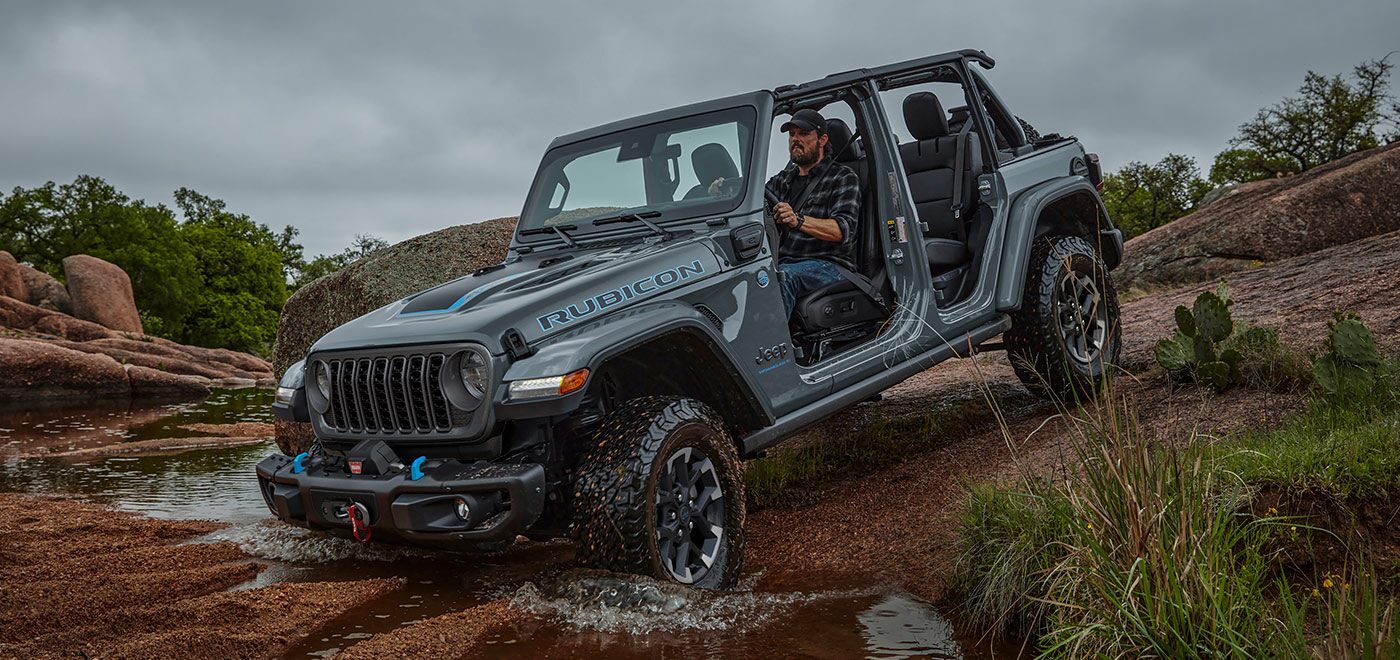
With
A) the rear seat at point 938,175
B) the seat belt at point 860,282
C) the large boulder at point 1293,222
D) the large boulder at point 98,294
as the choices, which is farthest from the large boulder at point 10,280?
A: the seat belt at point 860,282

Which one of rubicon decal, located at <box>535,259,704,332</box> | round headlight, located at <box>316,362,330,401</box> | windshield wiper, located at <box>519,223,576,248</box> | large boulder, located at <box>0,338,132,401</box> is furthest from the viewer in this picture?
large boulder, located at <box>0,338,132,401</box>

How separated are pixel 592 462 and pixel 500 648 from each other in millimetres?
759

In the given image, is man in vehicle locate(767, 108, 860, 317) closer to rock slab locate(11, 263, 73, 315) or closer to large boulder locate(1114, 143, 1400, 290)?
large boulder locate(1114, 143, 1400, 290)

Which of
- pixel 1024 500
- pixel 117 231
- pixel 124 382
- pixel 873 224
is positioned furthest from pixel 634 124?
pixel 117 231

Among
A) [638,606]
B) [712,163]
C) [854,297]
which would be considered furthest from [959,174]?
[638,606]

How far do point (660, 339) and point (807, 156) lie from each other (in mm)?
2158

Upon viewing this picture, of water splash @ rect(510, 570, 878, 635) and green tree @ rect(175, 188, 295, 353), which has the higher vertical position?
green tree @ rect(175, 188, 295, 353)

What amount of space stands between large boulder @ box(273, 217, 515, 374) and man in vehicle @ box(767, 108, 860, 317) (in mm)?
2908

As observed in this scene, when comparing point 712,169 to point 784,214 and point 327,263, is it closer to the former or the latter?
point 784,214

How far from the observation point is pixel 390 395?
4.21 metres

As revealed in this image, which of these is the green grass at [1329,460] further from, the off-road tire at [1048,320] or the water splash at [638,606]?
the off-road tire at [1048,320]

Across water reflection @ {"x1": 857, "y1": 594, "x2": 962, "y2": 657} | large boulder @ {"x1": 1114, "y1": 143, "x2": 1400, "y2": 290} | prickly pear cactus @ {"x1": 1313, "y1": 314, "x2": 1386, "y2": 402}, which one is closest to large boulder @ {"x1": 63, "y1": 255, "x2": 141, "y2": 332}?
large boulder @ {"x1": 1114, "y1": 143, "x2": 1400, "y2": 290}

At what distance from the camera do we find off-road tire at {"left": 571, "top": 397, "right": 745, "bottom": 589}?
13.0ft

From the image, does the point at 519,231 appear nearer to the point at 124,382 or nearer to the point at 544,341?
Result: the point at 544,341
